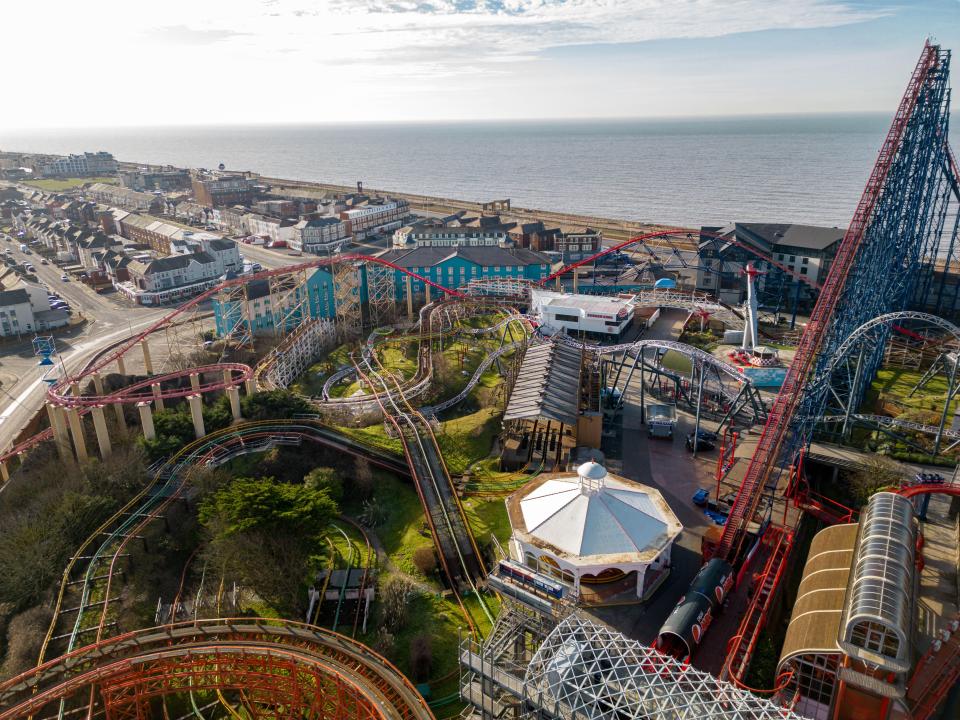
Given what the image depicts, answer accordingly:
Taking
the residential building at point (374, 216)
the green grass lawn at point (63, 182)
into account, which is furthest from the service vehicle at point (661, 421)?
the green grass lawn at point (63, 182)

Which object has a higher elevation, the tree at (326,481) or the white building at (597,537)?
the white building at (597,537)

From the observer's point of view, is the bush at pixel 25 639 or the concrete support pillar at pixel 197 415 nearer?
the bush at pixel 25 639

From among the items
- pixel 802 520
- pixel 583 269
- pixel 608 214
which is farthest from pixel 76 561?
pixel 608 214

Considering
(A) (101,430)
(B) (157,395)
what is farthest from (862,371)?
(A) (101,430)

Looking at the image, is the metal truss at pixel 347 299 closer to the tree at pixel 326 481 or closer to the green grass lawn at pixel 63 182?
the tree at pixel 326 481

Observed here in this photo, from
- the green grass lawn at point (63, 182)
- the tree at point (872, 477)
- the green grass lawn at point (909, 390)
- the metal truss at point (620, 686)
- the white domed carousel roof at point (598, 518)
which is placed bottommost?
the green grass lawn at point (909, 390)
